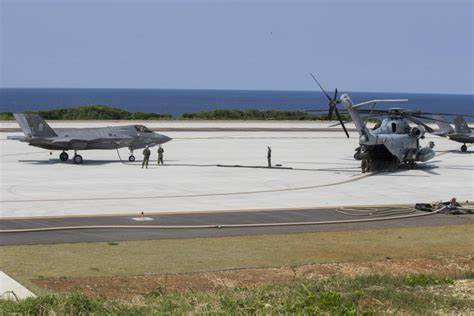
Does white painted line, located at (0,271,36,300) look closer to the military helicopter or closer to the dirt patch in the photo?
the dirt patch

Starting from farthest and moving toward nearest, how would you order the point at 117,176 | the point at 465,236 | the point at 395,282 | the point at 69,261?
the point at 117,176, the point at 465,236, the point at 69,261, the point at 395,282

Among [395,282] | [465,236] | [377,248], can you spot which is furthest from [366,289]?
[465,236]

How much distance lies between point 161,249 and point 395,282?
904 cm

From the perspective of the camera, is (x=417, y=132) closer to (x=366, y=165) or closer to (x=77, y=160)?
(x=366, y=165)

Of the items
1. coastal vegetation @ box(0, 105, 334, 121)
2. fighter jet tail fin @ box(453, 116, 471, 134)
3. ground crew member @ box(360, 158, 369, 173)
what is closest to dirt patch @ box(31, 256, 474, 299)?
ground crew member @ box(360, 158, 369, 173)

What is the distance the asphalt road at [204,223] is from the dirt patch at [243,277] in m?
5.95

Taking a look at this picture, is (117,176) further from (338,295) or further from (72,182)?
(338,295)

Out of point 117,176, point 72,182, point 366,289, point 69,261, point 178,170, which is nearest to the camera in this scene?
point 366,289

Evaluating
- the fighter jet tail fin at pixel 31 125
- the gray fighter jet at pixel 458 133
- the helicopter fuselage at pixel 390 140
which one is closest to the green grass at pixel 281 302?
the helicopter fuselage at pixel 390 140

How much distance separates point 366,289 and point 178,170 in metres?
33.7

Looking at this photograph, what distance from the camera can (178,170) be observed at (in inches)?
2040

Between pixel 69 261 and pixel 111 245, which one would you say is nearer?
pixel 69 261

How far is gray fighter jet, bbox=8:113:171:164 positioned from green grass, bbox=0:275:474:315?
3622cm

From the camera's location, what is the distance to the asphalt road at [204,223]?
92.7 ft
